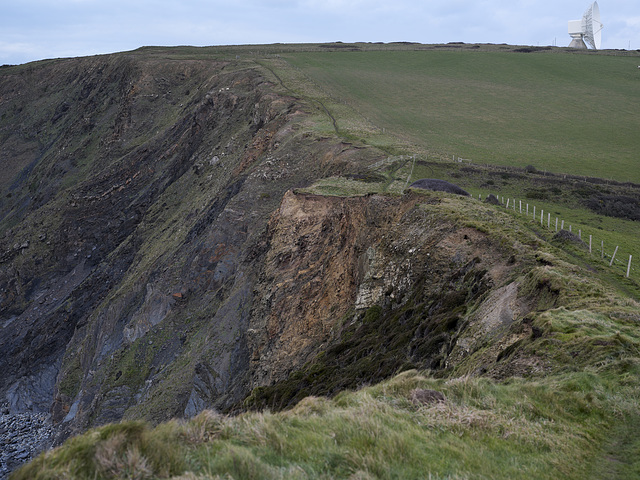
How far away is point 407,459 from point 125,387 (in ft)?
99.0

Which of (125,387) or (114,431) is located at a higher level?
(114,431)

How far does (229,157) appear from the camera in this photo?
4806cm

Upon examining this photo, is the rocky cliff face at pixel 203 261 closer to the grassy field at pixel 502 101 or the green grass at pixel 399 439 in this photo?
the green grass at pixel 399 439

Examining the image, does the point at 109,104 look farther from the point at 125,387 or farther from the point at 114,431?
the point at 114,431

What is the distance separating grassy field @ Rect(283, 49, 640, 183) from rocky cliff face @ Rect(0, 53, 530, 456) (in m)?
16.5

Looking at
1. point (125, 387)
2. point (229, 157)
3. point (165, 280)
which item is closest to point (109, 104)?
point (229, 157)

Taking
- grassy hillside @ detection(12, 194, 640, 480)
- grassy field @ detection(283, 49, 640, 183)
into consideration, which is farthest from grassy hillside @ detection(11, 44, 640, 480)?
grassy field @ detection(283, 49, 640, 183)

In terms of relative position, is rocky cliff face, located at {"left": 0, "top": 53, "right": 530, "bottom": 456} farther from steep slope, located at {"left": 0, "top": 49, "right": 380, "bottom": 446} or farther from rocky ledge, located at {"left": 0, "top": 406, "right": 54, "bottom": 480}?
rocky ledge, located at {"left": 0, "top": 406, "right": 54, "bottom": 480}

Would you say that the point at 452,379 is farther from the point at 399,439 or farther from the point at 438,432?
the point at 399,439

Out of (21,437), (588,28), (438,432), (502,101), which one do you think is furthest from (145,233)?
(588,28)

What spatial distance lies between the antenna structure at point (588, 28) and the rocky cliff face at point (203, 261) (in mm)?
70266

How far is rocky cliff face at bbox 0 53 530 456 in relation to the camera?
→ 18719mm

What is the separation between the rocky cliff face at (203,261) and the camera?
18.7m

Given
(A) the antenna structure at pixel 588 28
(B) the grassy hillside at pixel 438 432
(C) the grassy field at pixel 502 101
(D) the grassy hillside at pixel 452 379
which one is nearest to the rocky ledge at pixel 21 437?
(D) the grassy hillside at pixel 452 379
